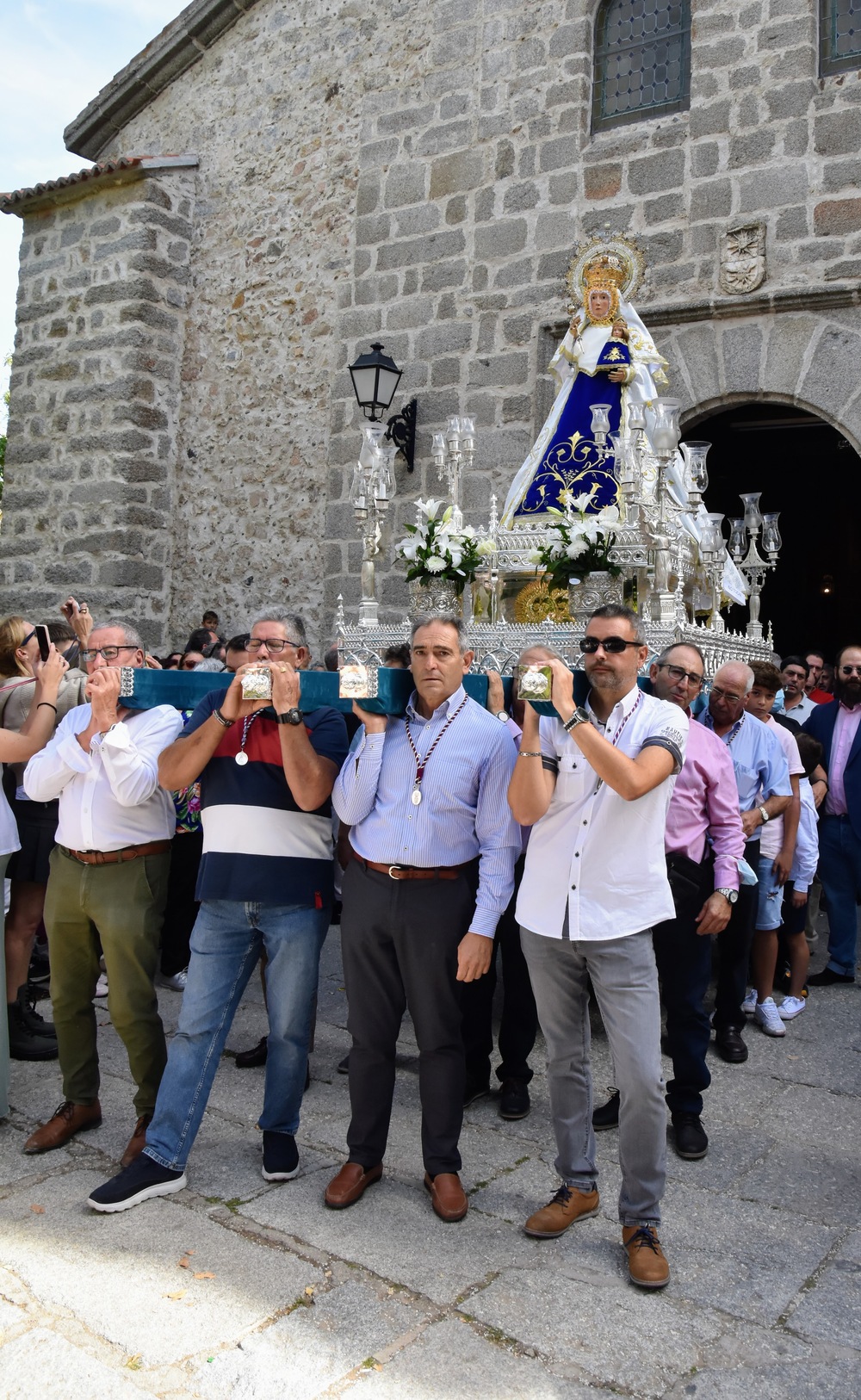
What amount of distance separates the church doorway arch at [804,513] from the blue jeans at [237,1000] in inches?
337

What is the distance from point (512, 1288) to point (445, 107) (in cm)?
905

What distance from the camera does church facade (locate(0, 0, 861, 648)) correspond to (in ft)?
25.4

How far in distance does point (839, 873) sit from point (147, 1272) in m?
4.37

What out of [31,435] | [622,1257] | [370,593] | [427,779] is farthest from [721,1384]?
[31,435]

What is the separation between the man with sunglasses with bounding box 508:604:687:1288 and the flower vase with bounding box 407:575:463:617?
273cm

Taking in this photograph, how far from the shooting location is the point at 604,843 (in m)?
3.00

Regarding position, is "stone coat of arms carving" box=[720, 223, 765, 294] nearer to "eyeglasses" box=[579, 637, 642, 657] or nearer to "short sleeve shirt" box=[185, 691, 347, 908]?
"eyeglasses" box=[579, 637, 642, 657]

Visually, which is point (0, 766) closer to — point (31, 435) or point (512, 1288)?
point (512, 1288)

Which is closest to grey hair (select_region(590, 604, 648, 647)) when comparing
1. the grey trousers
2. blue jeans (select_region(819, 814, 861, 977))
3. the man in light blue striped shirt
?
the man in light blue striped shirt

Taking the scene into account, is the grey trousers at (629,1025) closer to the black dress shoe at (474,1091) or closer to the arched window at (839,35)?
the black dress shoe at (474,1091)

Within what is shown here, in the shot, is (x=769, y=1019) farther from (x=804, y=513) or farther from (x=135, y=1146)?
(x=804, y=513)

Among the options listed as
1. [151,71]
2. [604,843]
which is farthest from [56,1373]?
[151,71]

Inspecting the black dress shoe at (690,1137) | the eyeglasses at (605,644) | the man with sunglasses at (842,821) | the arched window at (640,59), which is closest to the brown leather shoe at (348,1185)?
the black dress shoe at (690,1137)

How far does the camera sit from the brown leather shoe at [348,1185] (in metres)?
3.24
